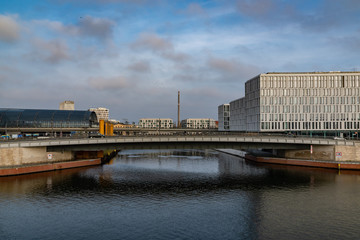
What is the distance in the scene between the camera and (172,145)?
7588cm

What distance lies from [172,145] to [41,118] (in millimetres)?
132129

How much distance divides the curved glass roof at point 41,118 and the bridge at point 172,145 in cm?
10718

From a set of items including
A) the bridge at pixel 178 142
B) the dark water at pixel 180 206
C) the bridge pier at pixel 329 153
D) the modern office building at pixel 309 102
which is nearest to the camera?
the dark water at pixel 180 206

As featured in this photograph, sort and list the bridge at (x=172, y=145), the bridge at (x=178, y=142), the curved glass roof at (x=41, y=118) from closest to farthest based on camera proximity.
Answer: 1. the bridge at (x=172, y=145)
2. the bridge at (x=178, y=142)
3. the curved glass roof at (x=41, y=118)

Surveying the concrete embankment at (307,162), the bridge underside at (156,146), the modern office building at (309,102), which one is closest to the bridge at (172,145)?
the bridge underside at (156,146)

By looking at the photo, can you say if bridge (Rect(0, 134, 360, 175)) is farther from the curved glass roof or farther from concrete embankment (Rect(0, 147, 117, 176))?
the curved glass roof

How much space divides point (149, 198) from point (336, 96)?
121405 millimetres

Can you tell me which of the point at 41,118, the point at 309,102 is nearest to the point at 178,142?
the point at 309,102

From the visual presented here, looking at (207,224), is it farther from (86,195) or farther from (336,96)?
(336,96)

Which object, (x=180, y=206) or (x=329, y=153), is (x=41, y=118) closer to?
(x=329, y=153)

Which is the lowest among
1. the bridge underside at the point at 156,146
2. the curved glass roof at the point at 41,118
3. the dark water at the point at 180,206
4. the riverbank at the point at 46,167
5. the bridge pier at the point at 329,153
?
the dark water at the point at 180,206

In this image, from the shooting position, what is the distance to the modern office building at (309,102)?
449ft

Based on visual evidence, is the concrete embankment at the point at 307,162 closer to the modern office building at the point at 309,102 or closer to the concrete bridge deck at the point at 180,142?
the concrete bridge deck at the point at 180,142

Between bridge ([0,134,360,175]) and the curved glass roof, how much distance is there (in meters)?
107
